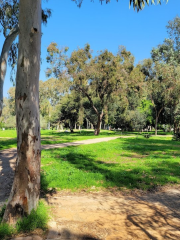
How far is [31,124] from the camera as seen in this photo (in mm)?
3672

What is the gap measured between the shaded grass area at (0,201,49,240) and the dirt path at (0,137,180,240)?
0.55 ft

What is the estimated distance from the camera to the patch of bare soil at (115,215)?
11.3 feet

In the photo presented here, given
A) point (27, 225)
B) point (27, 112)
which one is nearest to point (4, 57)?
point (27, 112)

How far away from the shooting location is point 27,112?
3635 mm

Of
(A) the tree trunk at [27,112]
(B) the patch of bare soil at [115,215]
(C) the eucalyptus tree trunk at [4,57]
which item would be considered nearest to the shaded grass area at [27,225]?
(A) the tree trunk at [27,112]

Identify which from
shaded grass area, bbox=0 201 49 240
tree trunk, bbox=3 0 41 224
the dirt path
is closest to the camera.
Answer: shaded grass area, bbox=0 201 49 240

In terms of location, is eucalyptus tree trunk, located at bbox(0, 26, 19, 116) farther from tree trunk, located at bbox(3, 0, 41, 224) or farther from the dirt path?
tree trunk, located at bbox(3, 0, 41, 224)

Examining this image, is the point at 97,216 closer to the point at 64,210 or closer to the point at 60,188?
the point at 64,210

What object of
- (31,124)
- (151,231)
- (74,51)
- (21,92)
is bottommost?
Result: (151,231)

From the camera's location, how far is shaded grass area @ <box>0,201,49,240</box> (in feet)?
10.6

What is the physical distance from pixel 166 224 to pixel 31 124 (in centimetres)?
288

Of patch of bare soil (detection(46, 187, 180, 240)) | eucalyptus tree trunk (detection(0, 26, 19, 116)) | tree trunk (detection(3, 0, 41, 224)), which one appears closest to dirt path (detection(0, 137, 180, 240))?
patch of bare soil (detection(46, 187, 180, 240))

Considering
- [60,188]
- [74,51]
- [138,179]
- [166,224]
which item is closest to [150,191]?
[138,179]

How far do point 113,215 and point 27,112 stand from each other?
2474 mm
